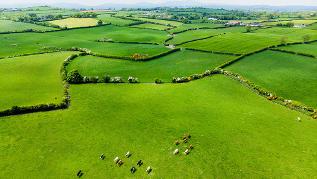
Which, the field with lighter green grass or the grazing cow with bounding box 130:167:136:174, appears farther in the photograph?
the field with lighter green grass

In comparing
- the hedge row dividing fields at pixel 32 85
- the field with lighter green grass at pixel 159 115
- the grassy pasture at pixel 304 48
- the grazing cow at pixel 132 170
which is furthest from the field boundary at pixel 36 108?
the grassy pasture at pixel 304 48

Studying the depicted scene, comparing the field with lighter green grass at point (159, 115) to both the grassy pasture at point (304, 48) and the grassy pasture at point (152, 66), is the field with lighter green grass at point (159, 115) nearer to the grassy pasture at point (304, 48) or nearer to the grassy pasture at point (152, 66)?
the grassy pasture at point (152, 66)

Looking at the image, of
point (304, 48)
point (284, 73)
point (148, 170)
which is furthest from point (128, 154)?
point (304, 48)

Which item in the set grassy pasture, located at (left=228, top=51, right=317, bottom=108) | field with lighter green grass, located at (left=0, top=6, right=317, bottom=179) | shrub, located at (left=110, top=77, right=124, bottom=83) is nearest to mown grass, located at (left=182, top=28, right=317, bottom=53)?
field with lighter green grass, located at (left=0, top=6, right=317, bottom=179)

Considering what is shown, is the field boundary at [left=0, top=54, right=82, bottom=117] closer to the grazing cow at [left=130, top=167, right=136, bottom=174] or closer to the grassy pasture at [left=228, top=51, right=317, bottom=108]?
the grazing cow at [left=130, top=167, right=136, bottom=174]

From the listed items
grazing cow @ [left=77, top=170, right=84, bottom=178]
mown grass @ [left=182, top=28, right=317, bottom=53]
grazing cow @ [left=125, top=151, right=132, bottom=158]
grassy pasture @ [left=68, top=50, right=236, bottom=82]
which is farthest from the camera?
mown grass @ [left=182, top=28, right=317, bottom=53]

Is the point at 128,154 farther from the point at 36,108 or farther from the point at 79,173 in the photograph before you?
the point at 36,108
